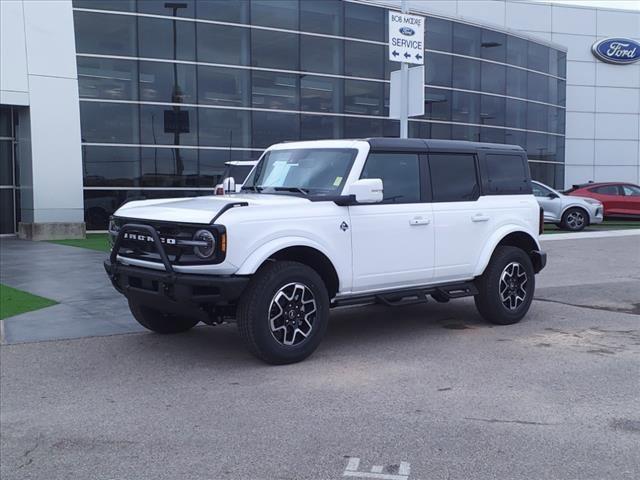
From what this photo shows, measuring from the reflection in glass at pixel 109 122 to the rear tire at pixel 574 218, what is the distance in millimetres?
13348

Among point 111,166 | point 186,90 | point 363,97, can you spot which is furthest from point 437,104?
point 111,166

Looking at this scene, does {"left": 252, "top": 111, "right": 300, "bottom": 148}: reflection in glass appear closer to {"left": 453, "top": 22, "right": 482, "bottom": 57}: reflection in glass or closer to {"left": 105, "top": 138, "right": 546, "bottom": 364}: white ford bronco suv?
{"left": 453, "top": 22, "right": 482, "bottom": 57}: reflection in glass

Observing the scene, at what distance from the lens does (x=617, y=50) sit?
34844 millimetres

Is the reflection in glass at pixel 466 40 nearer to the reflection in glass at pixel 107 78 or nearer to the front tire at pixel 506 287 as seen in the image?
the reflection in glass at pixel 107 78

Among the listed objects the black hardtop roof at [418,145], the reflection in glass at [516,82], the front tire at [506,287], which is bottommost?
the front tire at [506,287]

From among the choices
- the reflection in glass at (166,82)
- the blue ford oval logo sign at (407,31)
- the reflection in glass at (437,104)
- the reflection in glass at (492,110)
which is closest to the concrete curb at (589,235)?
the blue ford oval logo sign at (407,31)

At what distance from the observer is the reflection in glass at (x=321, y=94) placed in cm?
2328

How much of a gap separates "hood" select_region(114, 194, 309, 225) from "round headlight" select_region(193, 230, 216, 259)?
0.32 feet

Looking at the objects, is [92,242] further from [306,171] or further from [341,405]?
[341,405]

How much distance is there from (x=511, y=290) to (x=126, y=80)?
53.0 ft

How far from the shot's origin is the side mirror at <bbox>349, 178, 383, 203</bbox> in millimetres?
6250

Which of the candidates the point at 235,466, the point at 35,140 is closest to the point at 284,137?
the point at 35,140

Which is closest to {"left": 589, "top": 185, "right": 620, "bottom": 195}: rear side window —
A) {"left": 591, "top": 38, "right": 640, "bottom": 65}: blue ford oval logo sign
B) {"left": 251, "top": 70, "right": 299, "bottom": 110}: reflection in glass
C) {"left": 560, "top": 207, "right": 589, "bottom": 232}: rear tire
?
{"left": 560, "top": 207, "right": 589, "bottom": 232}: rear tire

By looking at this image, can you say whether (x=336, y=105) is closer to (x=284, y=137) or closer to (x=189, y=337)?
(x=284, y=137)
